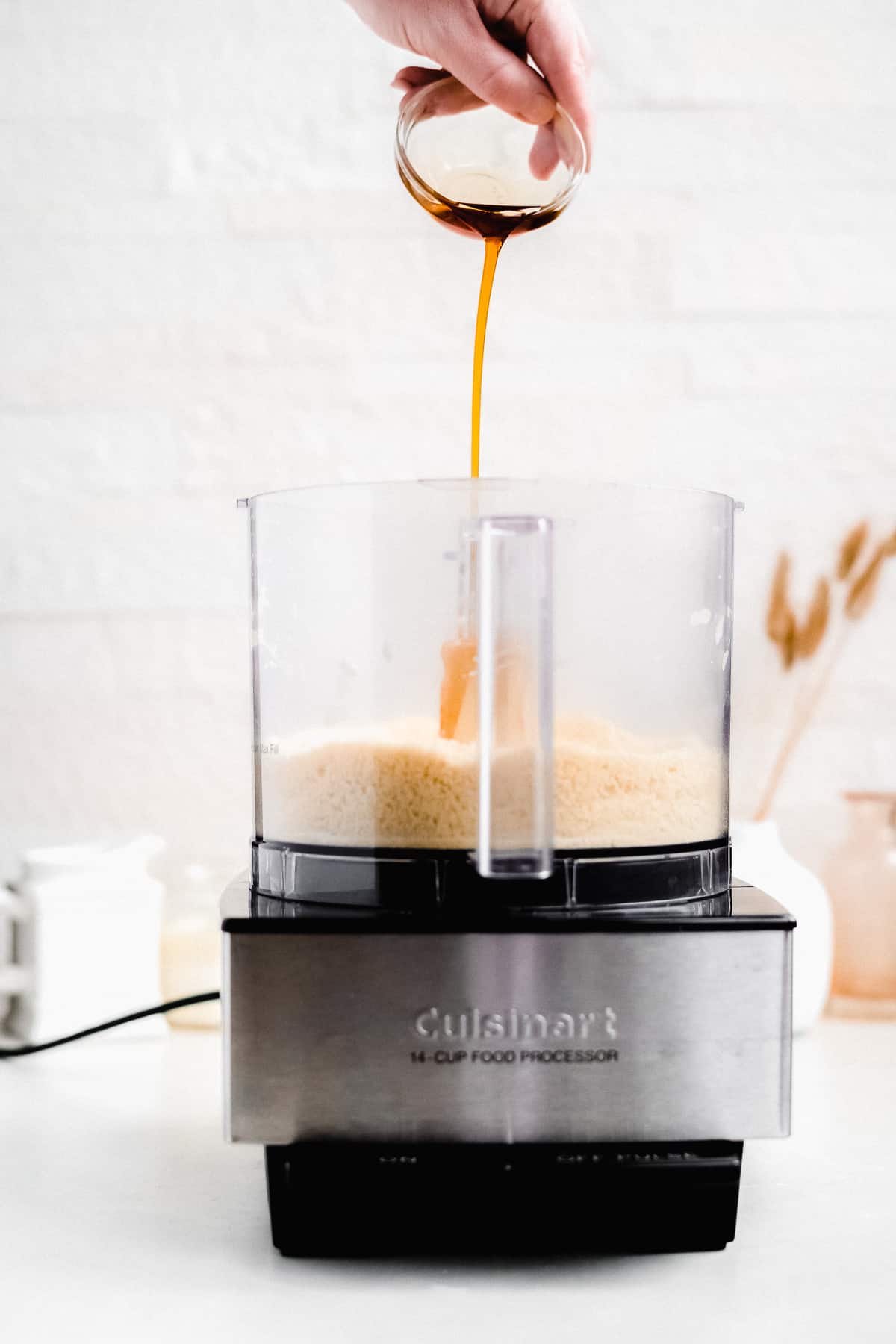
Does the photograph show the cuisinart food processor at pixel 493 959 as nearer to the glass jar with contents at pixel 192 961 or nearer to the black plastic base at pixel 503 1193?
the black plastic base at pixel 503 1193

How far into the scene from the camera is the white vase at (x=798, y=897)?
88cm

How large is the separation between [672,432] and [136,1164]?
656 mm

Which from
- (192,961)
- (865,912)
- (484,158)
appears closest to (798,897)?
(865,912)

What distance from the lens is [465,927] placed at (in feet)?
1.55

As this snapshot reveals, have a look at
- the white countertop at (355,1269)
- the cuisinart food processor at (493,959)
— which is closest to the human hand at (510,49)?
the cuisinart food processor at (493,959)

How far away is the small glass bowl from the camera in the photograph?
0.63 meters

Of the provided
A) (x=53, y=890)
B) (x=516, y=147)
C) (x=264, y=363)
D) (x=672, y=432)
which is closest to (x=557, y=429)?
(x=672, y=432)

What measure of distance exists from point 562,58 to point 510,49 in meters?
0.04

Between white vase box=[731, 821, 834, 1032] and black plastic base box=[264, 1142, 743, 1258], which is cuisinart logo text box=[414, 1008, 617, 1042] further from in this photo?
white vase box=[731, 821, 834, 1032]

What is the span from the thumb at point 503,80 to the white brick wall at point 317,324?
14.5 inches

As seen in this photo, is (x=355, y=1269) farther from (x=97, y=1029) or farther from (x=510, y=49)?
(x=510, y=49)

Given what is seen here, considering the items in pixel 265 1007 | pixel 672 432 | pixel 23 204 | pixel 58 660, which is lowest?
pixel 265 1007

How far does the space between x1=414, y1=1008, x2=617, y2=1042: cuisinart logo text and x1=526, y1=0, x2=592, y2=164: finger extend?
0.42m

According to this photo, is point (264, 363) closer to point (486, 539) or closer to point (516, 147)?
point (516, 147)
